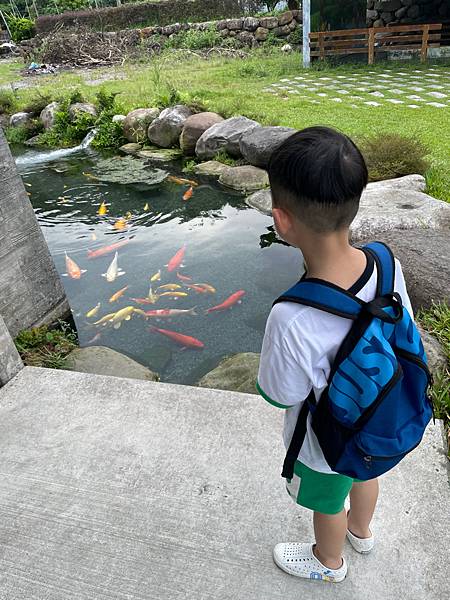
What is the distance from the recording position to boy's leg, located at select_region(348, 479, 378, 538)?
1.54 metres

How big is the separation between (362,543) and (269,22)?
21.2 metres

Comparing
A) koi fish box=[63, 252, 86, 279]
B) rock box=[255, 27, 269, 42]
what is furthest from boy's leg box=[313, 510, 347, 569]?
rock box=[255, 27, 269, 42]

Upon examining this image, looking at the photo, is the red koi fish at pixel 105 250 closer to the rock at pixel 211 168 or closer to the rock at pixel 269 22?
the rock at pixel 211 168

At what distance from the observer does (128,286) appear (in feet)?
15.8

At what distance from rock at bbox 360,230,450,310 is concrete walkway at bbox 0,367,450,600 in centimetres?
135

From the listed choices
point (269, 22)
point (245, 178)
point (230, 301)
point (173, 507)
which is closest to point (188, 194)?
point (245, 178)

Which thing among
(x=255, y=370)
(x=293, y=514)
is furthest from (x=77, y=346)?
(x=293, y=514)

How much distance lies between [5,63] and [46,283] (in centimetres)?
2440

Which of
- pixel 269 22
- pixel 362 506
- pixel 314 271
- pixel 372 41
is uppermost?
pixel 314 271

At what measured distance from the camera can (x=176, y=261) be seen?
520 centimetres

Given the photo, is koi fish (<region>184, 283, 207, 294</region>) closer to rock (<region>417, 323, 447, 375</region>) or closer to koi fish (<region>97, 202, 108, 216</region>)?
rock (<region>417, 323, 447, 375</region>)

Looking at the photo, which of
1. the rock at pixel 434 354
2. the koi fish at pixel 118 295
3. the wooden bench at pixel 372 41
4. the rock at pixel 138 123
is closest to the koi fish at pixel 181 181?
the rock at pixel 138 123

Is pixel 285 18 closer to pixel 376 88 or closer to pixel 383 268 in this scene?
pixel 376 88

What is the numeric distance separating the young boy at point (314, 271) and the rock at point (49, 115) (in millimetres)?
11375
